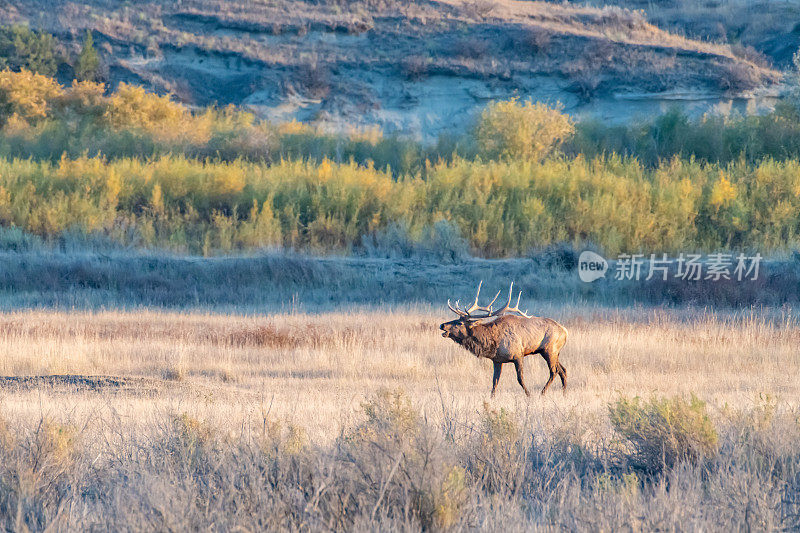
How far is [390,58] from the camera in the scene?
44.3 meters

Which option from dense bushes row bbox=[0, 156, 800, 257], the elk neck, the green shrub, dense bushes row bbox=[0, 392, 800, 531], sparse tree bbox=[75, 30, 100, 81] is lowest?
dense bushes row bbox=[0, 392, 800, 531]

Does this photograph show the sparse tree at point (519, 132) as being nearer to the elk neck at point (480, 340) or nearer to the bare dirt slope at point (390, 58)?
the bare dirt slope at point (390, 58)

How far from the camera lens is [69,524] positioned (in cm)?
507

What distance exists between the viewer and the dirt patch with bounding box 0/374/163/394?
10219 millimetres

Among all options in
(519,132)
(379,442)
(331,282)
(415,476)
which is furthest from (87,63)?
(415,476)

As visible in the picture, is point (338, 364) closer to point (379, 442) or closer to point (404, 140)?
point (379, 442)

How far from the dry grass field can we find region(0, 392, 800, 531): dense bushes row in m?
0.02

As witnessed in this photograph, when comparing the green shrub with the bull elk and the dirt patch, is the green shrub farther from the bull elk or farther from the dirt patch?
the dirt patch

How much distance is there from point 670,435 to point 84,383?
21.9 ft

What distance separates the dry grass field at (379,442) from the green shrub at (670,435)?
0.06 feet

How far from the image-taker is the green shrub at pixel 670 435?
6453mm

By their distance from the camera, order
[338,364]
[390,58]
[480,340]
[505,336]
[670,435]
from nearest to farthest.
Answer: [670,435] → [480,340] → [505,336] → [338,364] → [390,58]

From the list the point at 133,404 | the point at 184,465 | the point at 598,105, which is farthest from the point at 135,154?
the point at 184,465

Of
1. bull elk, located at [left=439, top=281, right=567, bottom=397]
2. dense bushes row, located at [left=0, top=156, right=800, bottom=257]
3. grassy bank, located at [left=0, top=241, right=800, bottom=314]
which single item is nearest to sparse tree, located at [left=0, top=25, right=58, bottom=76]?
dense bushes row, located at [left=0, top=156, right=800, bottom=257]
